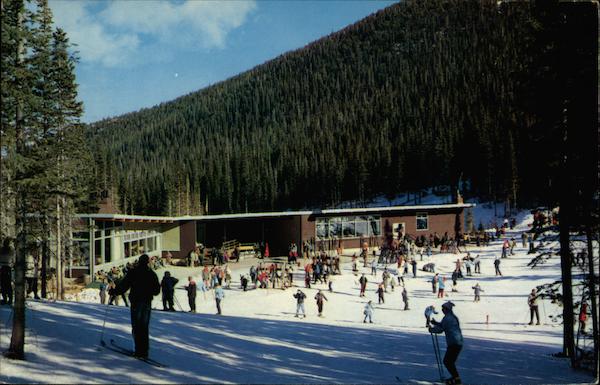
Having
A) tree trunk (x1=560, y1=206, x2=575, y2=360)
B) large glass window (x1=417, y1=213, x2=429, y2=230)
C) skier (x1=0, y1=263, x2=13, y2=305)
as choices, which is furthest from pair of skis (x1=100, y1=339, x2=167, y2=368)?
large glass window (x1=417, y1=213, x2=429, y2=230)

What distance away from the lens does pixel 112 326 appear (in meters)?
9.97

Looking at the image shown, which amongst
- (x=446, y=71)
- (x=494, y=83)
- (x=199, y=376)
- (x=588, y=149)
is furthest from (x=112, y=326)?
(x=446, y=71)

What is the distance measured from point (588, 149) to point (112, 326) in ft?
36.9

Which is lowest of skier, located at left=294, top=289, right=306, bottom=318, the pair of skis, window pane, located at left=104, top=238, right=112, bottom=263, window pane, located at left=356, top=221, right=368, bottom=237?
skier, located at left=294, top=289, right=306, bottom=318

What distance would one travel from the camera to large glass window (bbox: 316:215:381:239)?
119ft

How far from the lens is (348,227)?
122 feet

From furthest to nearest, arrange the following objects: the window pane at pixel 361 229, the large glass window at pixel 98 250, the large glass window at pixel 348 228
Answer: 1. the window pane at pixel 361 229
2. the large glass window at pixel 348 228
3. the large glass window at pixel 98 250

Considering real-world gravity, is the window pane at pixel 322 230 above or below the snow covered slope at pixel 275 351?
above

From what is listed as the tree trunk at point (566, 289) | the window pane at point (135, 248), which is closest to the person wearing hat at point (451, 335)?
the tree trunk at point (566, 289)

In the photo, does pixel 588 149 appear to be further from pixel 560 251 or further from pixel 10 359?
pixel 10 359

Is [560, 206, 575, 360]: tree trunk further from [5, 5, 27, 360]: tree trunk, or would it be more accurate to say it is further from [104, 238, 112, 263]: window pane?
[104, 238, 112, 263]: window pane

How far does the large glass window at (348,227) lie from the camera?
36250mm

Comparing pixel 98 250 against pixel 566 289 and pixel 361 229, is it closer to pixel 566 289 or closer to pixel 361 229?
pixel 361 229

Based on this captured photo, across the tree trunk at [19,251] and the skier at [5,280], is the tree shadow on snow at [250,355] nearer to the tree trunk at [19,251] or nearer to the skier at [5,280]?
the tree trunk at [19,251]
